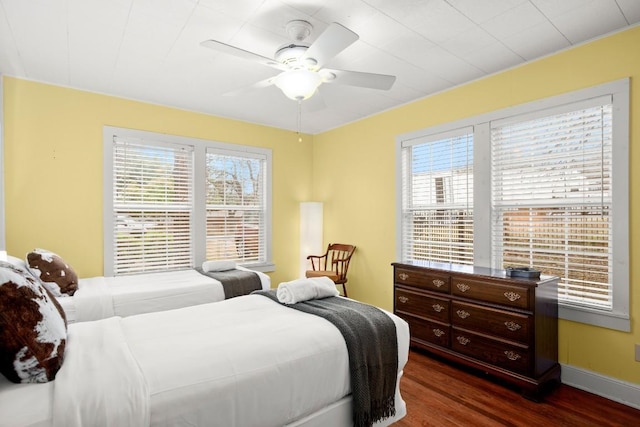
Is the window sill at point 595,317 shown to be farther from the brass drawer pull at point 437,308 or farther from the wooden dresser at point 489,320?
the brass drawer pull at point 437,308

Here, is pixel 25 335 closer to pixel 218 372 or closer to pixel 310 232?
pixel 218 372

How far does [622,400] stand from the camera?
246 cm

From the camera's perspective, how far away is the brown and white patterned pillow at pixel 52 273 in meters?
2.72

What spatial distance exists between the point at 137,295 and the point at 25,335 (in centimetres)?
173

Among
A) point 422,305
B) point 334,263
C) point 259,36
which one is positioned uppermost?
point 259,36

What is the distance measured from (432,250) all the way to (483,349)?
128 cm

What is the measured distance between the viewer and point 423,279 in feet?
10.6

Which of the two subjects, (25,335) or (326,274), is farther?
(326,274)

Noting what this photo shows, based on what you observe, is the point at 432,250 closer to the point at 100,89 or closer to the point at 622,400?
the point at 622,400

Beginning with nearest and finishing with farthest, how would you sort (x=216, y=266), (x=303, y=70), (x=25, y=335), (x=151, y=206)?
1. (x=25, y=335)
2. (x=303, y=70)
3. (x=216, y=266)
4. (x=151, y=206)

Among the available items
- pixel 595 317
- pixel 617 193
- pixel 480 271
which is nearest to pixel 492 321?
pixel 480 271

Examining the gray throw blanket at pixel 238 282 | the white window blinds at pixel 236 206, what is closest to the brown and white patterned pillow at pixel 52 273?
the gray throw blanket at pixel 238 282

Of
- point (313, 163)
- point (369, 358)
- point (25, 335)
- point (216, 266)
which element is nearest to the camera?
point (25, 335)

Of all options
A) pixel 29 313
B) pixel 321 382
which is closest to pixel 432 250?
pixel 321 382
